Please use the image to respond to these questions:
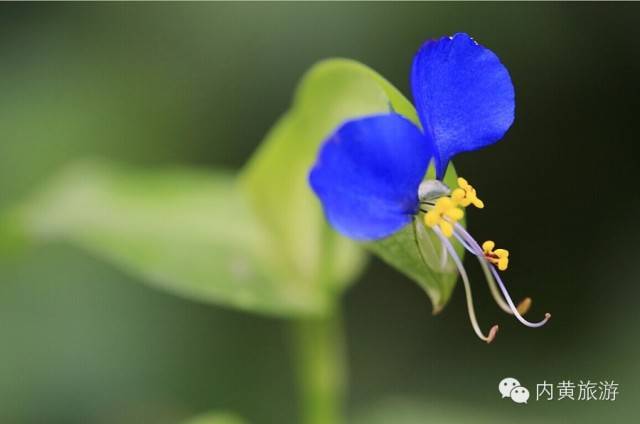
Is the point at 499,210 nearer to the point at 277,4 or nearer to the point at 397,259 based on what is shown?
the point at 277,4

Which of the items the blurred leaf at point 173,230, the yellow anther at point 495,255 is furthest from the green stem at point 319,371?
the yellow anther at point 495,255

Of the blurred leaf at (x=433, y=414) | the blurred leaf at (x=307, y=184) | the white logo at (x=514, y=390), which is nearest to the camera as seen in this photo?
the blurred leaf at (x=307, y=184)

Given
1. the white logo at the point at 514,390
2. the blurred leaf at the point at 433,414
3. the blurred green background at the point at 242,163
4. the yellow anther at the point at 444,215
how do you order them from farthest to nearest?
the blurred green background at the point at 242,163, the blurred leaf at the point at 433,414, the white logo at the point at 514,390, the yellow anther at the point at 444,215

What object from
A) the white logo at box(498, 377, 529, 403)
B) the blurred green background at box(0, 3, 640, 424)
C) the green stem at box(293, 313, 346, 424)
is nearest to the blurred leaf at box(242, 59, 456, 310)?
the green stem at box(293, 313, 346, 424)

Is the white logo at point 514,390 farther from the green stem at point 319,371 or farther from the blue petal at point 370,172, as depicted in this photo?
the blue petal at point 370,172

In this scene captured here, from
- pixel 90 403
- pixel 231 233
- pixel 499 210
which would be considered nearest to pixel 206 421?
pixel 231 233

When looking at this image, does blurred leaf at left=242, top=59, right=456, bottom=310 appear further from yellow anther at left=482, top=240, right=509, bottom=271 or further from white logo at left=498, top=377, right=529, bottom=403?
white logo at left=498, top=377, right=529, bottom=403
